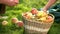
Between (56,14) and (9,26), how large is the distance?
0.69 meters

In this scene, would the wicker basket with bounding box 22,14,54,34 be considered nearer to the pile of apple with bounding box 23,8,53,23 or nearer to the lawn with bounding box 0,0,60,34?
the pile of apple with bounding box 23,8,53,23

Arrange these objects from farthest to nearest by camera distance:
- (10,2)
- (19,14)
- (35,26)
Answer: (19,14) < (10,2) < (35,26)

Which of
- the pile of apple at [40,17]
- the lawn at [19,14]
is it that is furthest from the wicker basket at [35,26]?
the lawn at [19,14]

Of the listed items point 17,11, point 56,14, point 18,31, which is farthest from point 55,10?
point 18,31

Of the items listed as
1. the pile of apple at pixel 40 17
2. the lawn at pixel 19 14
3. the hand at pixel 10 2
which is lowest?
the lawn at pixel 19 14

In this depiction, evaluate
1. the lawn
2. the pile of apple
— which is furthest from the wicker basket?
the lawn

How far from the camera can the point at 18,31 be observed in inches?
84.1

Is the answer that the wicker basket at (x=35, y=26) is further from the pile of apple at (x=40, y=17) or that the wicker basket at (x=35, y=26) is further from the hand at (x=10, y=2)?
the hand at (x=10, y=2)

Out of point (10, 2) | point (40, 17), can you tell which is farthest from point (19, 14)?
point (40, 17)

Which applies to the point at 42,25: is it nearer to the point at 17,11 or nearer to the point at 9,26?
the point at 9,26

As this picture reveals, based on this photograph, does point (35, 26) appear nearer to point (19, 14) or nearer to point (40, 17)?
point (40, 17)

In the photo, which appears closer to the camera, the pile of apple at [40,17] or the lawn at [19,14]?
the pile of apple at [40,17]

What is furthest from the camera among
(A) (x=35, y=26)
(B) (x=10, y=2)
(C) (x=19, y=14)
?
(C) (x=19, y=14)

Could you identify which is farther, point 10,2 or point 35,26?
point 10,2
